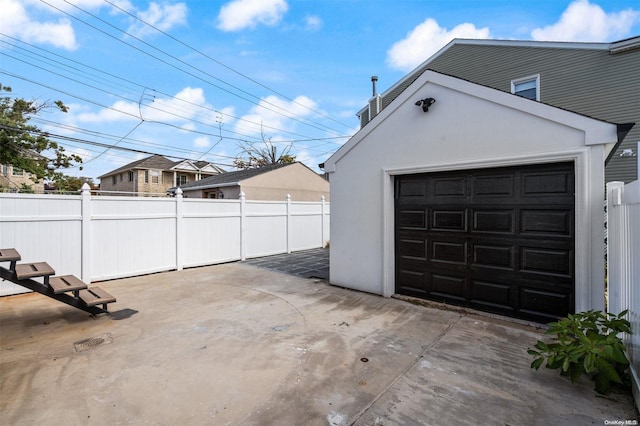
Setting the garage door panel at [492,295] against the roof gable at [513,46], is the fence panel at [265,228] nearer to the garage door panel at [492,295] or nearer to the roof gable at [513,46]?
the garage door panel at [492,295]

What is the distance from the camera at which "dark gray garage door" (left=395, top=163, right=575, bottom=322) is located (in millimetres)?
3920

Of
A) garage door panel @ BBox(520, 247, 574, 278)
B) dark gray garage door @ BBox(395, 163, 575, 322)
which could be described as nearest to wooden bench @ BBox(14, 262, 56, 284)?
dark gray garage door @ BBox(395, 163, 575, 322)

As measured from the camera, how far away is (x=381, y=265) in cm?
559

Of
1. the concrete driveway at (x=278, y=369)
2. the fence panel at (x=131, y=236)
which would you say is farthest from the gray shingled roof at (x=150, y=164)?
the concrete driveway at (x=278, y=369)

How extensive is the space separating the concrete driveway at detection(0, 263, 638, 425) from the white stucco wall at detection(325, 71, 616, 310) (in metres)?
1.14

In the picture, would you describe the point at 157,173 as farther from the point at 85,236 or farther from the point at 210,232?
the point at 85,236

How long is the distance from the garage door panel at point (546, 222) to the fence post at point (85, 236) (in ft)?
26.7

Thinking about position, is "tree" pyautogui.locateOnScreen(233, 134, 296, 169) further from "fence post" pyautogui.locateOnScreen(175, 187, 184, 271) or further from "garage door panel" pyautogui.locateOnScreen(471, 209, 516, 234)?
"garage door panel" pyautogui.locateOnScreen(471, 209, 516, 234)

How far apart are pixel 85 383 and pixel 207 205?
6288 millimetres

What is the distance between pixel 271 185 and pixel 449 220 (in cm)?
1365

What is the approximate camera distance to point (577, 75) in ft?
30.5

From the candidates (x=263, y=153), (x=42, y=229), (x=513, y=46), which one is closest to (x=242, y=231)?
(x=42, y=229)

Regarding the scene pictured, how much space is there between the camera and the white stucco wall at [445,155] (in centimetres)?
359

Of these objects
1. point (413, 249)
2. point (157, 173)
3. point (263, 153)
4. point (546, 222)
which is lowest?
point (413, 249)
